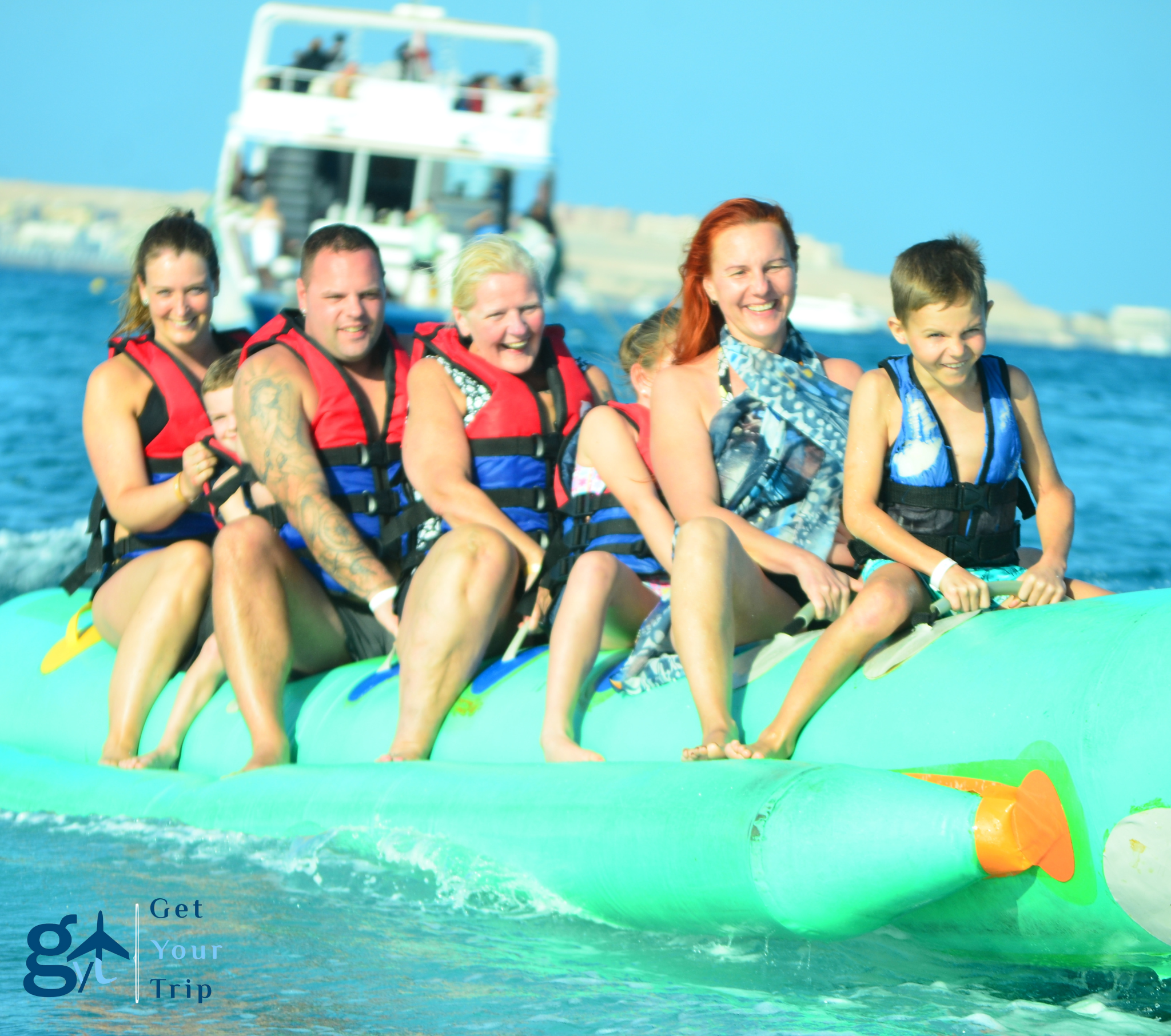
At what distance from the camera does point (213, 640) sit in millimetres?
3502

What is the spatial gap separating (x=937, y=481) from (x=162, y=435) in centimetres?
202

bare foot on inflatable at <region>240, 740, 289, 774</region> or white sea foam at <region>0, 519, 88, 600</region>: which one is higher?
white sea foam at <region>0, 519, 88, 600</region>

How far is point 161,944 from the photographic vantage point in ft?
8.42

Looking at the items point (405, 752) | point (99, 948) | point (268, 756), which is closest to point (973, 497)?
point (405, 752)

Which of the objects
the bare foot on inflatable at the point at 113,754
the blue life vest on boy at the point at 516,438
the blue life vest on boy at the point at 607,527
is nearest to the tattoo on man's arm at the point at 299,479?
the blue life vest on boy at the point at 516,438

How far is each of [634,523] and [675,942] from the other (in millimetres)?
980

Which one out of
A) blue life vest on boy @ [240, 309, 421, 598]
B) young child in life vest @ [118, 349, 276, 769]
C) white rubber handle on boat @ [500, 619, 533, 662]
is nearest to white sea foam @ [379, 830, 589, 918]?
white rubber handle on boat @ [500, 619, 533, 662]

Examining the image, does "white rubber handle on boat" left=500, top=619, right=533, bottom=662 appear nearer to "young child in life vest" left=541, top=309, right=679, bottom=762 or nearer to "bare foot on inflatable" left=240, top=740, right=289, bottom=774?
"young child in life vest" left=541, top=309, right=679, bottom=762

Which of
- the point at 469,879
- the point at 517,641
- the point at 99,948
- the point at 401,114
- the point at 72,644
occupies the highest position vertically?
the point at 401,114

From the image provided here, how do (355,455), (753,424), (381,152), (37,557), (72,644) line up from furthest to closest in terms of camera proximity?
(381,152), (37,557), (72,644), (355,455), (753,424)

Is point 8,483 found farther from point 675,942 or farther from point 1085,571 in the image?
point 675,942

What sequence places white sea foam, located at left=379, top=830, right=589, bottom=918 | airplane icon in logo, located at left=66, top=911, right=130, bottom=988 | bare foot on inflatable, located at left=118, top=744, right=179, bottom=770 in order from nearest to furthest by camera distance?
airplane icon in logo, located at left=66, top=911, right=130, bottom=988 < white sea foam, located at left=379, top=830, right=589, bottom=918 < bare foot on inflatable, located at left=118, top=744, right=179, bottom=770

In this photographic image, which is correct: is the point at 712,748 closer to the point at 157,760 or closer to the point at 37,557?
the point at 157,760

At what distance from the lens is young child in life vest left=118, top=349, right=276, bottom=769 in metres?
3.51
